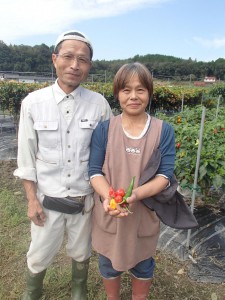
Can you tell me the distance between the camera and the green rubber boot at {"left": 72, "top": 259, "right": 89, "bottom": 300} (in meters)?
2.02

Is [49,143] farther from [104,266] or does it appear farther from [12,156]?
[12,156]

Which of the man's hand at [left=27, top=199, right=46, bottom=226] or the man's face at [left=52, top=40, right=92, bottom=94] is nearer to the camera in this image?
the man's face at [left=52, top=40, right=92, bottom=94]

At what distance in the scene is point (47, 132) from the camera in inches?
63.9

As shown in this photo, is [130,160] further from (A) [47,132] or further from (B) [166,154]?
(A) [47,132]

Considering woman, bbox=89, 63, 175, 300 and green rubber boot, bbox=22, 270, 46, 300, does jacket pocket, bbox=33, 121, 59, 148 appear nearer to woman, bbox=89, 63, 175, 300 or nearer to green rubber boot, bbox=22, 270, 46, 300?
woman, bbox=89, 63, 175, 300

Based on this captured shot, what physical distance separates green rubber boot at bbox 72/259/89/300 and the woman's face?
1.09m

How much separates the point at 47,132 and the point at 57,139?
0.21 ft

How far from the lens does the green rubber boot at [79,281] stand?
2.02 meters

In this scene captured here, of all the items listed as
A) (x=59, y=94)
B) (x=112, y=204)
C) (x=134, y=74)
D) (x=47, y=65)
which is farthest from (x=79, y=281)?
(x=47, y=65)

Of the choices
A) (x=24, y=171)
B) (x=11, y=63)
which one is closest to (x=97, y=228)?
(x=24, y=171)

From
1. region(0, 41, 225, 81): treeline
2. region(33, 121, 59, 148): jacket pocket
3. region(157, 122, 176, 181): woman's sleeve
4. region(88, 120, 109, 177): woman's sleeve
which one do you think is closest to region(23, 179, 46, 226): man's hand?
region(33, 121, 59, 148): jacket pocket

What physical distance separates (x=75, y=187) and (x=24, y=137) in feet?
1.25

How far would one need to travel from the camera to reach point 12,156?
19.0 feet

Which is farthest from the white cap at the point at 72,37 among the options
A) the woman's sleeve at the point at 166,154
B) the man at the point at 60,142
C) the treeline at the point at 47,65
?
the treeline at the point at 47,65
